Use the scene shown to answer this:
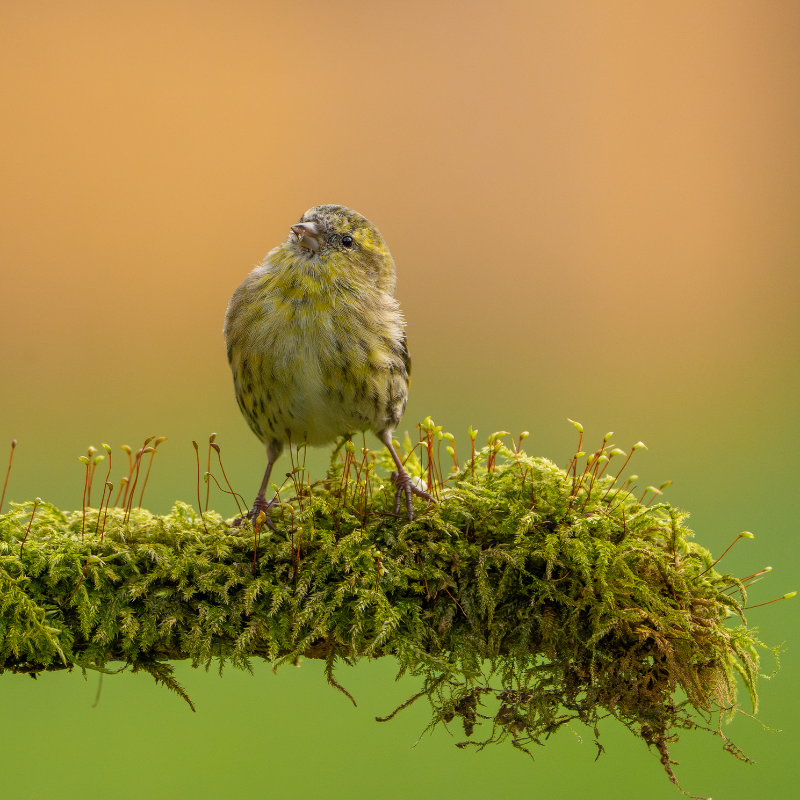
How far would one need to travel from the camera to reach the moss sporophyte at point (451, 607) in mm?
2051

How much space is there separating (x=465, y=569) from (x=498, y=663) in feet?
0.93

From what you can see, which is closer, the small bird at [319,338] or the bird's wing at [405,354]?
the small bird at [319,338]

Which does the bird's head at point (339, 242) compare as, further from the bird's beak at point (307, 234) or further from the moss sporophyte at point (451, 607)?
the moss sporophyte at point (451, 607)

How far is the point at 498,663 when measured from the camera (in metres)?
2.13

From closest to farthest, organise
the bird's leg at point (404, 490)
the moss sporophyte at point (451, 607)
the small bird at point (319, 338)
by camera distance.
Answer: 1. the moss sporophyte at point (451, 607)
2. the bird's leg at point (404, 490)
3. the small bird at point (319, 338)

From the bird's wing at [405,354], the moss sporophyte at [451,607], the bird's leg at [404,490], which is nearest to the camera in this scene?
the moss sporophyte at [451,607]

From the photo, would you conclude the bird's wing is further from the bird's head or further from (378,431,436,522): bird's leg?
(378,431,436,522): bird's leg

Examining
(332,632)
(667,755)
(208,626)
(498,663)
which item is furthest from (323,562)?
(667,755)

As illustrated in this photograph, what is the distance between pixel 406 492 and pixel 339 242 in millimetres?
928

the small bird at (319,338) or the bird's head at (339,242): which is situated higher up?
the bird's head at (339,242)

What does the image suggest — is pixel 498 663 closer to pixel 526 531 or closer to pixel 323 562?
pixel 526 531

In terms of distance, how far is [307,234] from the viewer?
2.57 m

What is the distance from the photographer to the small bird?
8.29 feet

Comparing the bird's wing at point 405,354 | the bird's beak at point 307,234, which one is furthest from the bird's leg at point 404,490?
the bird's beak at point 307,234
